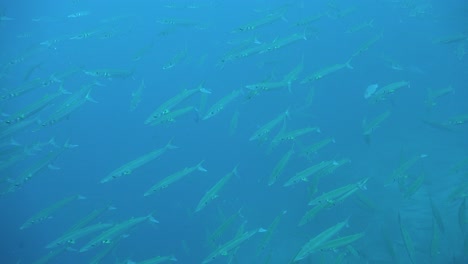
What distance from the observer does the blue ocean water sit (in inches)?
317

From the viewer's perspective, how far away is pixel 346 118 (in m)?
16.6

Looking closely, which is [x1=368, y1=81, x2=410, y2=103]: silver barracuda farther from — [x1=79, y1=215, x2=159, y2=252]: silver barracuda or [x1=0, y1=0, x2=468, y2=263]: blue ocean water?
[x1=79, y1=215, x2=159, y2=252]: silver barracuda

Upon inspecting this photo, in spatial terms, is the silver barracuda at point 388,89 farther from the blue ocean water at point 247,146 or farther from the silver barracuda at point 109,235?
the silver barracuda at point 109,235

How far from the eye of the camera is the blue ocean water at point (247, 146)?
805 centimetres

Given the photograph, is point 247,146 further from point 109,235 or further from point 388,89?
point 109,235

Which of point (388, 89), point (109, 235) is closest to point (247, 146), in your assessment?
point (388, 89)

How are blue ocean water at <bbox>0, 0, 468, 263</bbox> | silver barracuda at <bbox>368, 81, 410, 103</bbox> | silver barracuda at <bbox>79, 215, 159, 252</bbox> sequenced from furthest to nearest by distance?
1. blue ocean water at <bbox>0, 0, 468, 263</bbox>
2. silver barracuda at <bbox>368, 81, 410, 103</bbox>
3. silver barracuda at <bbox>79, 215, 159, 252</bbox>

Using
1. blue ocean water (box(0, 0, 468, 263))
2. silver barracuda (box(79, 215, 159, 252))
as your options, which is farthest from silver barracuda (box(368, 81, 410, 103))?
silver barracuda (box(79, 215, 159, 252))

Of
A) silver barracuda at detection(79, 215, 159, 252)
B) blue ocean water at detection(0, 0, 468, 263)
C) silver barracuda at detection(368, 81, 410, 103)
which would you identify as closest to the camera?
silver barracuda at detection(79, 215, 159, 252)

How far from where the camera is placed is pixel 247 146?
1525cm

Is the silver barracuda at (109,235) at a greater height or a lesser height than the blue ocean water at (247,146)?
greater

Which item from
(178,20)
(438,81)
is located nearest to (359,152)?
(178,20)

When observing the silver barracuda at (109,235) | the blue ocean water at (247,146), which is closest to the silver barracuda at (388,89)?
the blue ocean water at (247,146)

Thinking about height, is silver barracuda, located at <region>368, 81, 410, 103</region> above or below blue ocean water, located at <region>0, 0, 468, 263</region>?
above
